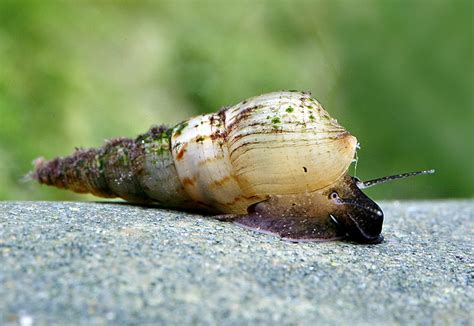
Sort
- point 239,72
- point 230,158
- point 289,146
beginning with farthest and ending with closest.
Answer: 1. point 239,72
2. point 230,158
3. point 289,146

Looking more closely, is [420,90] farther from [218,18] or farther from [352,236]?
[352,236]

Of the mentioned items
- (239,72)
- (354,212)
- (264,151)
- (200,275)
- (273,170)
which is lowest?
(200,275)

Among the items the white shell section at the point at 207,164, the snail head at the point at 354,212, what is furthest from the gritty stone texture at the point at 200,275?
the white shell section at the point at 207,164

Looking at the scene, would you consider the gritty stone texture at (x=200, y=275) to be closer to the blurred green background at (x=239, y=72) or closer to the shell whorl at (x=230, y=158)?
the shell whorl at (x=230, y=158)

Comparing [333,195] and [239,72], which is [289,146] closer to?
[333,195]

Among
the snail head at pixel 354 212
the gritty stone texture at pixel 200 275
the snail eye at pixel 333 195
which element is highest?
the snail eye at pixel 333 195

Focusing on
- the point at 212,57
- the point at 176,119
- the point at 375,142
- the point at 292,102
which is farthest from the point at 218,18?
the point at 292,102

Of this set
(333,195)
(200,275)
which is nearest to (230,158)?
(333,195)
